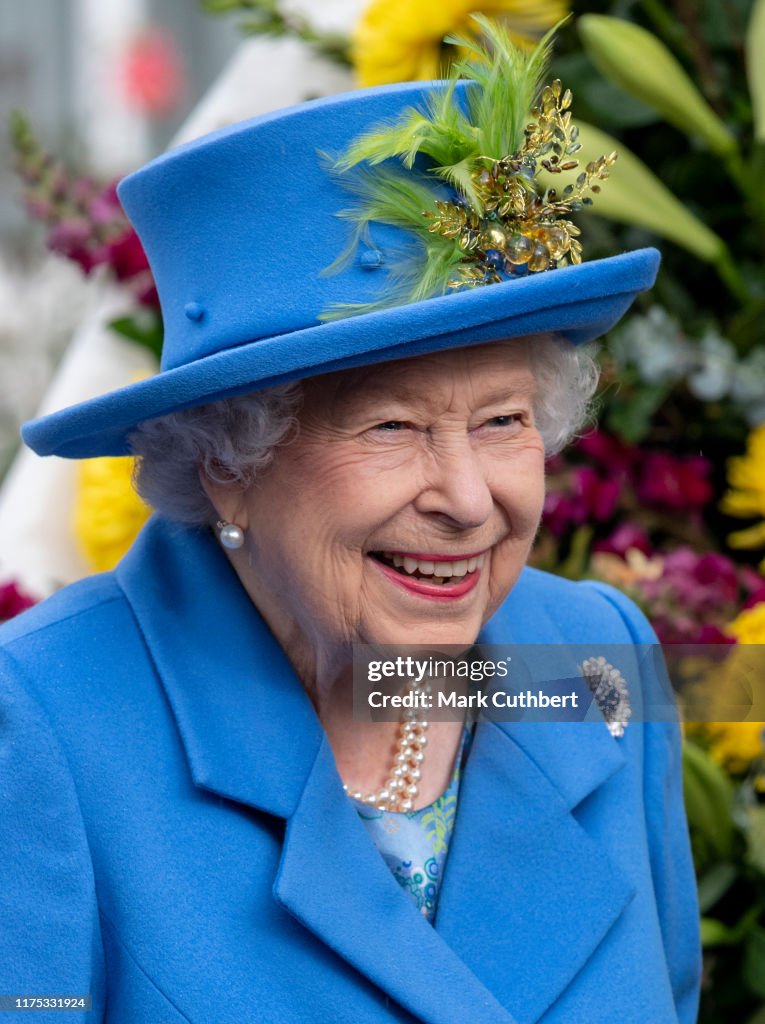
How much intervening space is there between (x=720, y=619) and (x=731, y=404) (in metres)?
0.52

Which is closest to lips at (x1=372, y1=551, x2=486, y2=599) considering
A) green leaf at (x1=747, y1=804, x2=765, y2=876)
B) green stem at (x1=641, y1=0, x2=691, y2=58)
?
green leaf at (x1=747, y1=804, x2=765, y2=876)

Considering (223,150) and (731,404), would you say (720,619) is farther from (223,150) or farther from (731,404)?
(223,150)

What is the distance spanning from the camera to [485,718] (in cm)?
175

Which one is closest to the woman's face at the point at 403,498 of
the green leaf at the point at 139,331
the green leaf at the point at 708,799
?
the green leaf at the point at 708,799

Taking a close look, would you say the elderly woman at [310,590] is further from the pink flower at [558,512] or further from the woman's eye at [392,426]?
the pink flower at [558,512]

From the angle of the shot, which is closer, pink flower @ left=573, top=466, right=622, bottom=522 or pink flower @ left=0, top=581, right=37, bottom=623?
pink flower @ left=0, top=581, right=37, bottom=623

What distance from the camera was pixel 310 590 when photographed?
58.3 inches

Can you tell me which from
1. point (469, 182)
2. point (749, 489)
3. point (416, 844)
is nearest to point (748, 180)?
point (749, 489)

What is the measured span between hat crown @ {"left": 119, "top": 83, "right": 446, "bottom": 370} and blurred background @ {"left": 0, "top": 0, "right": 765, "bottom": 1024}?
749 millimetres

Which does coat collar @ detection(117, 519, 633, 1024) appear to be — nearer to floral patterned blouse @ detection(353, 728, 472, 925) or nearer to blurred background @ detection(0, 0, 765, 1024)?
floral patterned blouse @ detection(353, 728, 472, 925)

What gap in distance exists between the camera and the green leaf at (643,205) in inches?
92.4

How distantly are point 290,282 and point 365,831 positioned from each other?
2.06 ft

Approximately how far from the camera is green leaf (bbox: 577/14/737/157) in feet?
7.50

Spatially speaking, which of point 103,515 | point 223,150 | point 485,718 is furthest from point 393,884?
point 103,515
